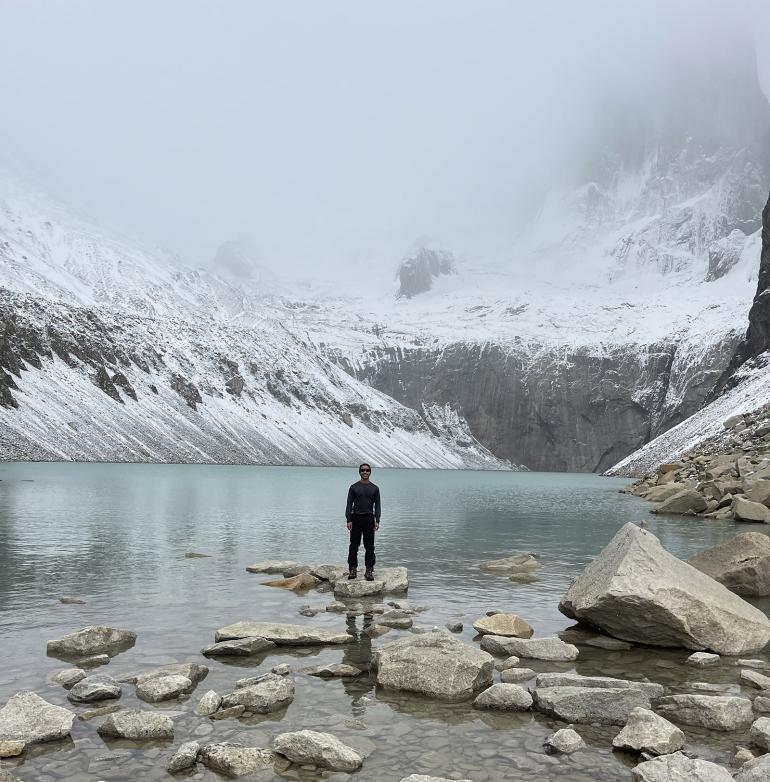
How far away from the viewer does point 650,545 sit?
16531 millimetres

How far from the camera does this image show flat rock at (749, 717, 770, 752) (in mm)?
9422

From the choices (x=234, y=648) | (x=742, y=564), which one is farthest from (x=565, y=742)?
(x=742, y=564)

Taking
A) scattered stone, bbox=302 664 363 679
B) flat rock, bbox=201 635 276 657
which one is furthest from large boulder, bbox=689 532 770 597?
flat rock, bbox=201 635 276 657

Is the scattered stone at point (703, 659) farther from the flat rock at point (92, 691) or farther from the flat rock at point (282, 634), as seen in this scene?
the flat rock at point (92, 691)

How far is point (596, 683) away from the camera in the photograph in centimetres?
1184

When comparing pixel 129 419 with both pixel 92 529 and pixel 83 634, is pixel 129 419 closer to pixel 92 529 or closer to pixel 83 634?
pixel 92 529

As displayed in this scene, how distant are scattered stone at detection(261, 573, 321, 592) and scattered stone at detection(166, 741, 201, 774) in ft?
41.6

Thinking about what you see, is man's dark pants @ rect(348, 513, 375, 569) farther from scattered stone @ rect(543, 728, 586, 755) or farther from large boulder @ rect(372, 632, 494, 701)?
scattered stone @ rect(543, 728, 586, 755)

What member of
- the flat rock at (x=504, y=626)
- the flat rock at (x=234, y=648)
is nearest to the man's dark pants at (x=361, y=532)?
the flat rock at (x=504, y=626)

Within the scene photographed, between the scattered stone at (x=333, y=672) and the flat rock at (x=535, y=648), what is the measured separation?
346 centimetres

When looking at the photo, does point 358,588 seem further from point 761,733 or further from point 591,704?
point 761,733

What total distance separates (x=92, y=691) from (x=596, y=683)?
328 inches

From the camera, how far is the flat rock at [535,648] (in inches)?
565

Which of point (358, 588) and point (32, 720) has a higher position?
point (32, 720)
